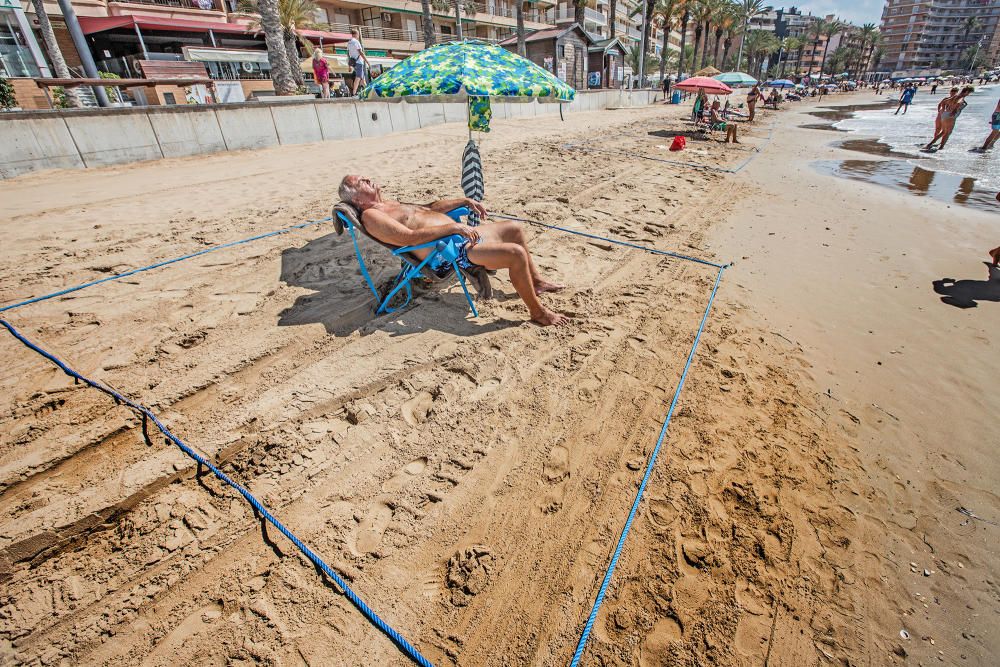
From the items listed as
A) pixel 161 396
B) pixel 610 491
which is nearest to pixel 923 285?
pixel 610 491

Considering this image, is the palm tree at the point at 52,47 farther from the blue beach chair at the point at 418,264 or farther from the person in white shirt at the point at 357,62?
the blue beach chair at the point at 418,264

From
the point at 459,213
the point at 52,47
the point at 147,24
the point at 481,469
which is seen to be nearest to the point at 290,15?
the point at 147,24

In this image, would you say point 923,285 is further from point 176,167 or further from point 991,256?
point 176,167

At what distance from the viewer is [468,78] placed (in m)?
4.02

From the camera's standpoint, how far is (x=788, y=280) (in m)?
4.65

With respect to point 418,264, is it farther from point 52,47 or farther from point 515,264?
point 52,47

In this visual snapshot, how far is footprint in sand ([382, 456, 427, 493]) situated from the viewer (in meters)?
2.22

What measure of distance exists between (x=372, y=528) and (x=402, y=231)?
205 cm

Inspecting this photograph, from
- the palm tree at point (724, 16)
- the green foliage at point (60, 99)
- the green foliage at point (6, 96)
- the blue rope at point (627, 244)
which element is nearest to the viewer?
the blue rope at point (627, 244)

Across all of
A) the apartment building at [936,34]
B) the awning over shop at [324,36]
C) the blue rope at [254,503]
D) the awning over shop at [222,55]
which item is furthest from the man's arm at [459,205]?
the apartment building at [936,34]

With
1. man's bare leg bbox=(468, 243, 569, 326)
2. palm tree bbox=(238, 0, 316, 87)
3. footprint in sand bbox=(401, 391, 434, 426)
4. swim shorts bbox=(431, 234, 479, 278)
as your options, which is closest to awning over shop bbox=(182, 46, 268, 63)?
palm tree bbox=(238, 0, 316, 87)

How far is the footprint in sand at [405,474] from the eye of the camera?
2217 millimetres

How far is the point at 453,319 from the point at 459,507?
1701 mm

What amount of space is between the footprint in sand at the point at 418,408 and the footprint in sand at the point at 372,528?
57 centimetres
